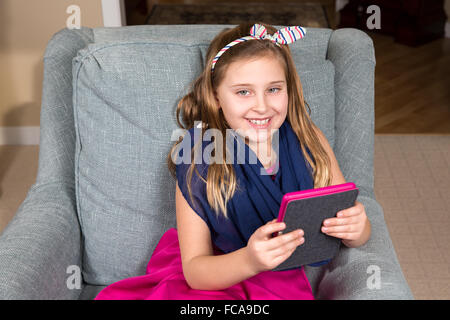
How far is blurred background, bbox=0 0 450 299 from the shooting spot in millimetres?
2104

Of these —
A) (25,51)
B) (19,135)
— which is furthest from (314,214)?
(19,135)

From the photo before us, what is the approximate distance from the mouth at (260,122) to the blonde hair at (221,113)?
0.09 meters

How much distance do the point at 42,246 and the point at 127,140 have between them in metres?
0.32

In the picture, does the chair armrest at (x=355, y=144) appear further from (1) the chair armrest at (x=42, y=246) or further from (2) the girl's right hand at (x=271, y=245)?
(1) the chair armrest at (x=42, y=246)

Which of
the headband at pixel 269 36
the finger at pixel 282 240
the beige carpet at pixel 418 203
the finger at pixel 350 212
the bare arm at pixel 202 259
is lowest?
the beige carpet at pixel 418 203

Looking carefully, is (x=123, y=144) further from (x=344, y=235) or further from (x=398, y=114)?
(x=398, y=114)

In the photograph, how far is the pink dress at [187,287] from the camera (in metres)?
1.13

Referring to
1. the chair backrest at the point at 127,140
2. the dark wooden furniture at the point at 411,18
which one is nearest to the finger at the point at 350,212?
the chair backrest at the point at 127,140

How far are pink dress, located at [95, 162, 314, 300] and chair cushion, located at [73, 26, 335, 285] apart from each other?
0.12 meters

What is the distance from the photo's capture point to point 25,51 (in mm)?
2518

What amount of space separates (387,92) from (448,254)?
1.44 meters

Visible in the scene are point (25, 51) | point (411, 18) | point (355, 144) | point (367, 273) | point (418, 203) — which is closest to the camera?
point (367, 273)

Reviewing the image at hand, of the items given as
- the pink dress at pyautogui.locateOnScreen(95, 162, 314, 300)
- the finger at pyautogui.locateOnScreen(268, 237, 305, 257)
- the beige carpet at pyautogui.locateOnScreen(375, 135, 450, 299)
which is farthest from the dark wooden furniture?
the finger at pyautogui.locateOnScreen(268, 237, 305, 257)
